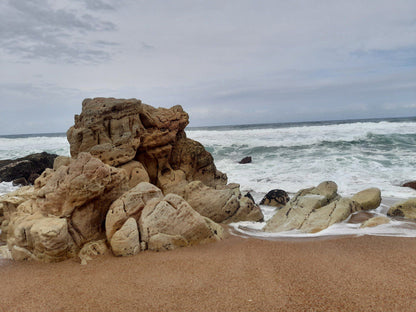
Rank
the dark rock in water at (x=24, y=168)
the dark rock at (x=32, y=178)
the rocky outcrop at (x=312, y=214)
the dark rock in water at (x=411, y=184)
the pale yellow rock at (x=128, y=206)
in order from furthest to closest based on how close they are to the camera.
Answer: the dark rock in water at (x=24, y=168) < the dark rock at (x=32, y=178) < the dark rock in water at (x=411, y=184) < the rocky outcrop at (x=312, y=214) < the pale yellow rock at (x=128, y=206)

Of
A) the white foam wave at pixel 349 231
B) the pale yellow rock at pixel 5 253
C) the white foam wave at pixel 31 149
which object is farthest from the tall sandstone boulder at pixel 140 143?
the white foam wave at pixel 31 149

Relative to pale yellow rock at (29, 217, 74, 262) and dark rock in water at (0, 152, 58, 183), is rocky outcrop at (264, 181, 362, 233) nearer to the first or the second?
pale yellow rock at (29, 217, 74, 262)

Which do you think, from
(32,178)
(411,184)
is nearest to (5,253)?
(32,178)

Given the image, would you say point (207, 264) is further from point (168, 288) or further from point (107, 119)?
point (107, 119)

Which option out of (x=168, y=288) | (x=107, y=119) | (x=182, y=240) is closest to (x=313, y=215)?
(x=182, y=240)

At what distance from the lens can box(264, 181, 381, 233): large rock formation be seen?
6.20m

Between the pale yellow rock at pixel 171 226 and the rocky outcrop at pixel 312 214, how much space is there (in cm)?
198

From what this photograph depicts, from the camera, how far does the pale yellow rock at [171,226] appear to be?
4633 millimetres

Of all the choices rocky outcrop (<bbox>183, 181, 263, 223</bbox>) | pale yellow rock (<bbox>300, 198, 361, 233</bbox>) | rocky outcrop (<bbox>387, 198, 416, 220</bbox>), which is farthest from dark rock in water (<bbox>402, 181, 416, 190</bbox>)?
rocky outcrop (<bbox>183, 181, 263, 223</bbox>)

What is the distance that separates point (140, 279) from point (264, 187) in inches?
352

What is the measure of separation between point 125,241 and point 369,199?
6133mm

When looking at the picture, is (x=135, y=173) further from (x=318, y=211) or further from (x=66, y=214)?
(x=318, y=211)

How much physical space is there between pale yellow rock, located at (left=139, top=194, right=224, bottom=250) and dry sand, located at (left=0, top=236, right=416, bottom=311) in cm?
23

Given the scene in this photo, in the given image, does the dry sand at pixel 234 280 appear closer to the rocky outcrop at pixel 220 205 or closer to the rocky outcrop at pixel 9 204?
the rocky outcrop at pixel 220 205
